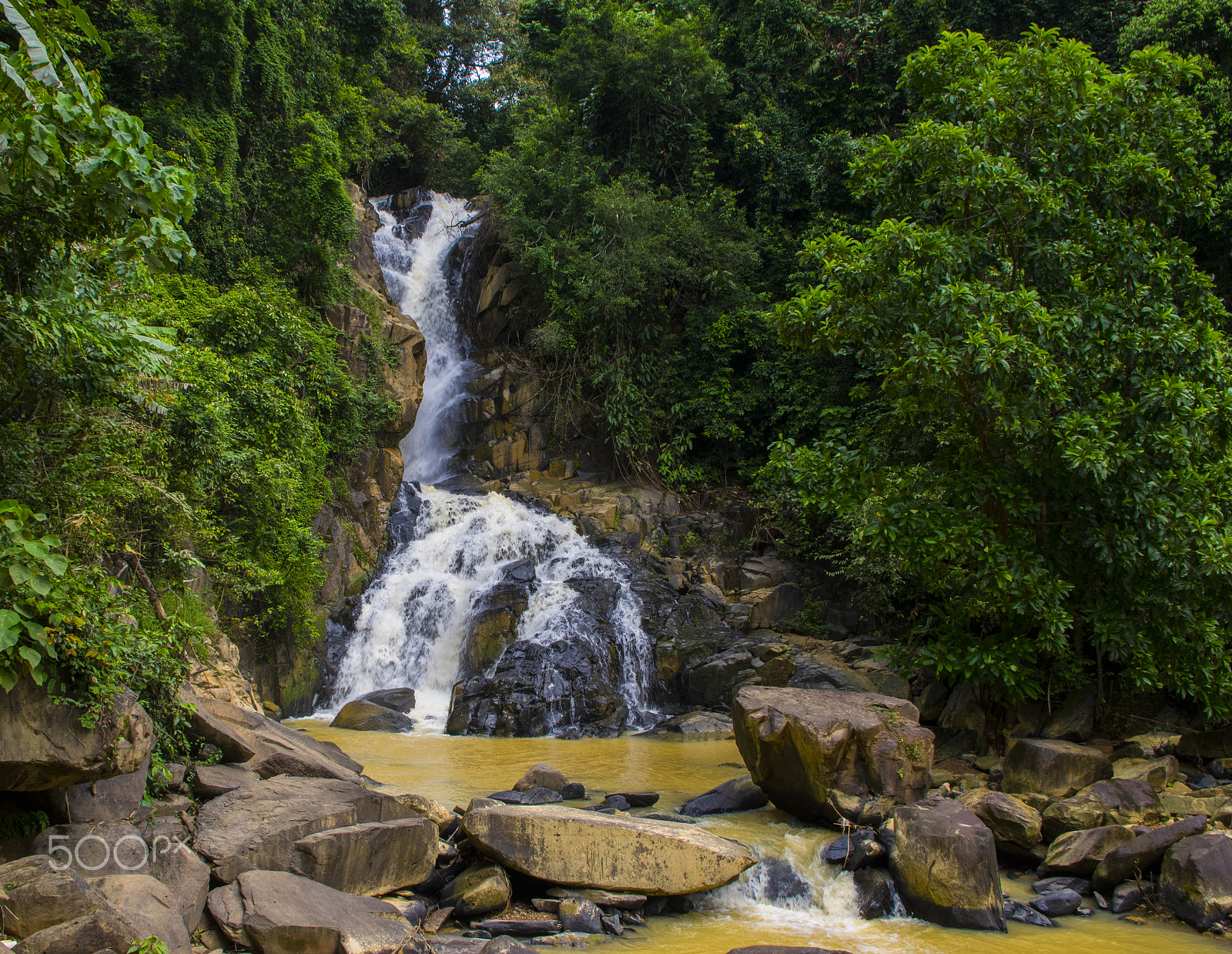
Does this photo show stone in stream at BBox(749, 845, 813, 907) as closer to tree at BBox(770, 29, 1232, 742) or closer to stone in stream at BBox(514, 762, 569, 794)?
stone in stream at BBox(514, 762, 569, 794)

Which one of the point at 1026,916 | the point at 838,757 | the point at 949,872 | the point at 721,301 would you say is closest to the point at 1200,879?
the point at 1026,916

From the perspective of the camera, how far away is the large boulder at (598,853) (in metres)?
5.89

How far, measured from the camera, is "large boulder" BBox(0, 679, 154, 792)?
168 inches

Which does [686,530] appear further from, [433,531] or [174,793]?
[174,793]

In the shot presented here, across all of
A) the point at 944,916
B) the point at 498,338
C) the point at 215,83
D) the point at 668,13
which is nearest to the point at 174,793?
the point at 944,916

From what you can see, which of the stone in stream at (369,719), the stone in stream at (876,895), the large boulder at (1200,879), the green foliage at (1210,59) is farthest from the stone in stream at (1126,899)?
the green foliage at (1210,59)

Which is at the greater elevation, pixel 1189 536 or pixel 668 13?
pixel 668 13

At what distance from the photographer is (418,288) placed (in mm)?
22469

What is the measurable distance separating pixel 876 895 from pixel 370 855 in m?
3.78

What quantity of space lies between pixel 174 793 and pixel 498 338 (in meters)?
17.8

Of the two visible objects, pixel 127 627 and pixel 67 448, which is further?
pixel 67 448

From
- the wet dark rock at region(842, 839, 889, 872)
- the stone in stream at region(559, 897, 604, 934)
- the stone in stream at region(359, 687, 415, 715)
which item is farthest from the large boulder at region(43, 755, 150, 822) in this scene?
the stone in stream at region(359, 687, 415, 715)

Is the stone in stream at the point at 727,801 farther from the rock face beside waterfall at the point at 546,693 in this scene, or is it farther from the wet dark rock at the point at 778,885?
the rock face beside waterfall at the point at 546,693

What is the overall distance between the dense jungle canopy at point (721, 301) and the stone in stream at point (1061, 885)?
240 cm
